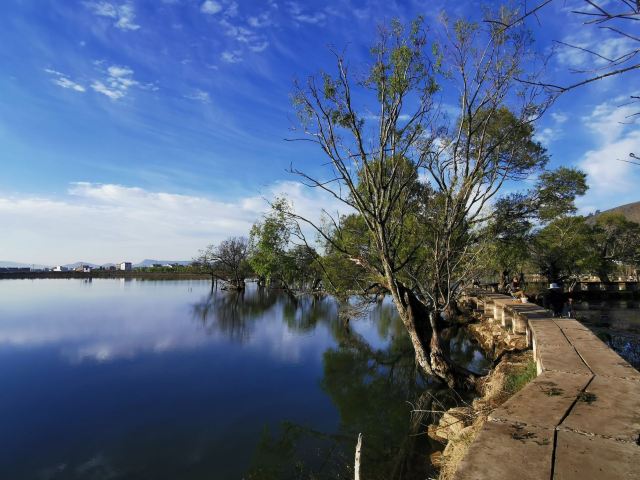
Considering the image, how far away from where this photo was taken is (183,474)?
7.80 metres

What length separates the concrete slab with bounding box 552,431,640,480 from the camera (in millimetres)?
3070

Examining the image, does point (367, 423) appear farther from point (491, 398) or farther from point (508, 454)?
point (508, 454)

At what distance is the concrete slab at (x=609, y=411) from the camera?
12.6 feet

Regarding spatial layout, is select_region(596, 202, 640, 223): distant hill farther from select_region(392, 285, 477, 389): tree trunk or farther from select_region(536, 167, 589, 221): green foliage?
select_region(392, 285, 477, 389): tree trunk

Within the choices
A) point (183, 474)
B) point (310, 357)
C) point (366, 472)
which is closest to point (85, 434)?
point (183, 474)

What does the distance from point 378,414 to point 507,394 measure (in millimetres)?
4386

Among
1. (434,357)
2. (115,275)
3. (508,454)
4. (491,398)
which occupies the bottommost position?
(434,357)

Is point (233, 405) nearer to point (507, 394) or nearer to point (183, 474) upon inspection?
point (183, 474)

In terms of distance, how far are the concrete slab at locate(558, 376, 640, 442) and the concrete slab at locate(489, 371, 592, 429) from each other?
0.11m

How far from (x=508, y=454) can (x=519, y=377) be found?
5414 millimetres

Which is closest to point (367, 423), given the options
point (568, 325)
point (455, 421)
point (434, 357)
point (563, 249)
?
point (434, 357)

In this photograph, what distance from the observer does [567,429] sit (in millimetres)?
3898

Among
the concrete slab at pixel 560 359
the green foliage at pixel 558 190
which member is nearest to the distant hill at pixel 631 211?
the green foliage at pixel 558 190

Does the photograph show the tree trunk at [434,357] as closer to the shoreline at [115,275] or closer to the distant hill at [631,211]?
→ the shoreline at [115,275]
